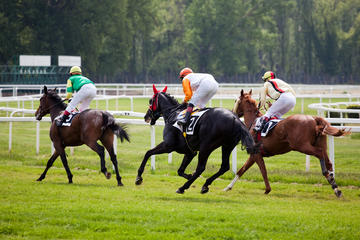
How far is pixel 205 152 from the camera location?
891 cm

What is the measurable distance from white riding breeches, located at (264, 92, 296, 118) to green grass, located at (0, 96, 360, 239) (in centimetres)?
122

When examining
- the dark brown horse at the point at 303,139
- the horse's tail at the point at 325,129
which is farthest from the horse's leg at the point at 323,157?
the horse's tail at the point at 325,129

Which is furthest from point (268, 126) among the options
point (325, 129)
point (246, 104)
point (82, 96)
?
point (82, 96)

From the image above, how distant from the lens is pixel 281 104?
377 inches

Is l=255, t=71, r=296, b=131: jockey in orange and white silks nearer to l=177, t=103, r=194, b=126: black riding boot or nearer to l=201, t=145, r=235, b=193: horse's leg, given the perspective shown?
l=201, t=145, r=235, b=193: horse's leg

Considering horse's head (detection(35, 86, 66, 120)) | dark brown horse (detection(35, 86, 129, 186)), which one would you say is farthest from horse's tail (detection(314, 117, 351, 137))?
horse's head (detection(35, 86, 66, 120))

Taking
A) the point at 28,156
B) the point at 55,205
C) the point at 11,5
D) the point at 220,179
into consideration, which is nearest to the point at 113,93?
the point at 11,5

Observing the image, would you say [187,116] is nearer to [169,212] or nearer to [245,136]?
[245,136]

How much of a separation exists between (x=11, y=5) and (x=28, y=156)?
37.4 metres

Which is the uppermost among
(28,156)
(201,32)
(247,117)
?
(201,32)

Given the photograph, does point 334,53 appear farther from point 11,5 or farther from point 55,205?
point 55,205

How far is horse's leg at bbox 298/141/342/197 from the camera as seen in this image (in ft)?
29.0

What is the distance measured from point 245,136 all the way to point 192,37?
56459 mm

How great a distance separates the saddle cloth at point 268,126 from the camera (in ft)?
31.3
